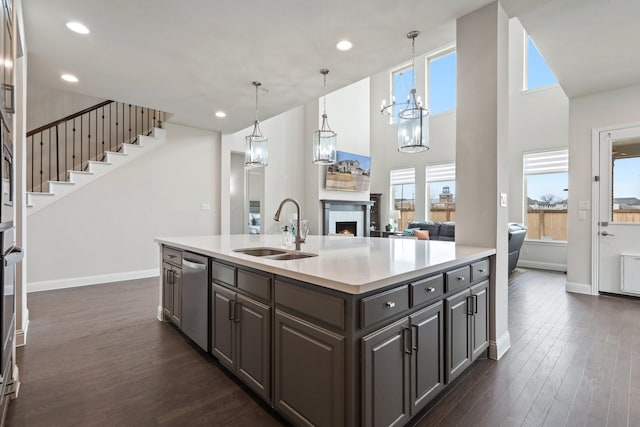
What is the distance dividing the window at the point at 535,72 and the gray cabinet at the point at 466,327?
6312 mm

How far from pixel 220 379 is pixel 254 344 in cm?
57

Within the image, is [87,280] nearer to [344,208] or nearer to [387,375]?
[387,375]

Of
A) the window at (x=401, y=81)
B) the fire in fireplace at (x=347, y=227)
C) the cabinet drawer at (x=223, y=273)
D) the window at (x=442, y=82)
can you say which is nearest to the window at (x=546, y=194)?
the window at (x=442, y=82)

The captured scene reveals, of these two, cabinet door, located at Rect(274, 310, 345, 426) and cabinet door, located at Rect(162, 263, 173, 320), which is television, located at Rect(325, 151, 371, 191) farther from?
cabinet door, located at Rect(274, 310, 345, 426)

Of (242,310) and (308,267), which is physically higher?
(308,267)

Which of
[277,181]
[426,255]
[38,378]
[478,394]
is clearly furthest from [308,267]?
[277,181]

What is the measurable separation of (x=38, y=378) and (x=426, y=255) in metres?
2.77

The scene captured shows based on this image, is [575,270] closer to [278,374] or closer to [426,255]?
[426,255]

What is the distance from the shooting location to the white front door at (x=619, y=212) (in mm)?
3977

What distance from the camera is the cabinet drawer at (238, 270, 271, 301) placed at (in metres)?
1.70

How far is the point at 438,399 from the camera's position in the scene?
6.16 feet

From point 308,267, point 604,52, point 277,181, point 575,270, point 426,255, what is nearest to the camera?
A: point 308,267

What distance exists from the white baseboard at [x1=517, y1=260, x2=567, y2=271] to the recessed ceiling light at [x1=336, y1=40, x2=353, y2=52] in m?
5.96

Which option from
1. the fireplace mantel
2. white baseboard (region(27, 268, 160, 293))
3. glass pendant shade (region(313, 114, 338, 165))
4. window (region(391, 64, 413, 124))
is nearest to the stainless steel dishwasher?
glass pendant shade (region(313, 114, 338, 165))
